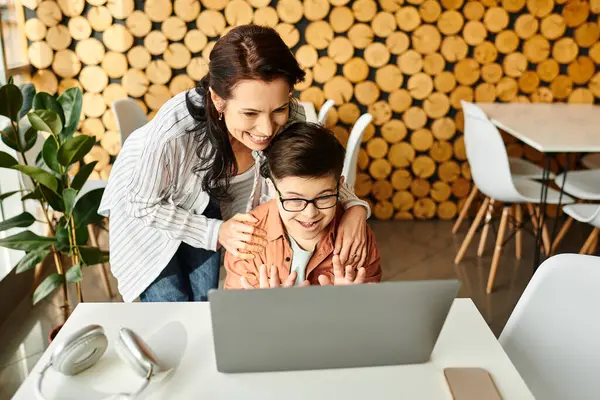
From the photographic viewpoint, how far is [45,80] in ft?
9.98

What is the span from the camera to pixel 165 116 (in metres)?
1.31

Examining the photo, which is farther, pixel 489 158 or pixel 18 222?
pixel 489 158

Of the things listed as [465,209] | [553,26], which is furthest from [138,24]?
[553,26]

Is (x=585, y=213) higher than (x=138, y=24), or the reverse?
(x=138, y=24)

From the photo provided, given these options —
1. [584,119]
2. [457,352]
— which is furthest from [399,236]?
[457,352]

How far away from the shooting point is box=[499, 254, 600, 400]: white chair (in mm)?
1047

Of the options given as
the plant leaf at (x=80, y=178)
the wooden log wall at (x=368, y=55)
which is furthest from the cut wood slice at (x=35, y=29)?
A: the plant leaf at (x=80, y=178)

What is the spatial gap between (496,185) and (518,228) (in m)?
0.35

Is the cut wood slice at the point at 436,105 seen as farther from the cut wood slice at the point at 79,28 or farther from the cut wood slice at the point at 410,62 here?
the cut wood slice at the point at 79,28

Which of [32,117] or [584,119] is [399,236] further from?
[32,117]

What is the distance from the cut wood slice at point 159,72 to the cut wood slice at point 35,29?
567 mm

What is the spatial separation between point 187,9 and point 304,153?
6.91 feet

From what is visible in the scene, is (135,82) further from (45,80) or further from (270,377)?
(270,377)

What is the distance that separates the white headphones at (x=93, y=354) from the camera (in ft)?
2.74
